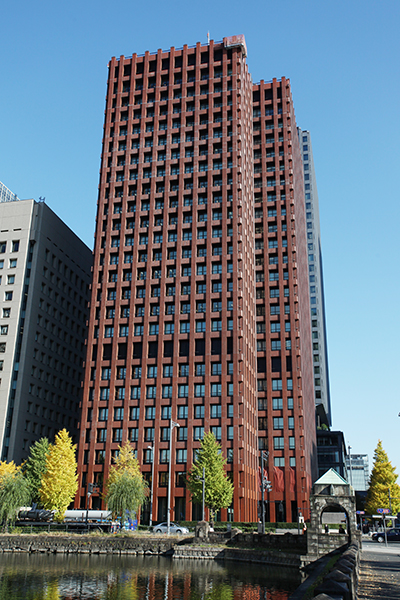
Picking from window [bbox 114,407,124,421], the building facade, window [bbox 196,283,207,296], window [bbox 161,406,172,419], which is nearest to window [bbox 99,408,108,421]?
window [bbox 114,407,124,421]

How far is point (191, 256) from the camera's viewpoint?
89.6 metres

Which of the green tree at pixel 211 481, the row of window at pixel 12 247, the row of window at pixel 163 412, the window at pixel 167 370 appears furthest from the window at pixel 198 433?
the row of window at pixel 12 247

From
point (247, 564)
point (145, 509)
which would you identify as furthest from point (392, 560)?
point (145, 509)

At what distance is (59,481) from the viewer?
66.6m

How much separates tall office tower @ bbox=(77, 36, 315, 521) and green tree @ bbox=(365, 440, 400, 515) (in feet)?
40.0

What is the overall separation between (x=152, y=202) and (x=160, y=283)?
14.9 metres

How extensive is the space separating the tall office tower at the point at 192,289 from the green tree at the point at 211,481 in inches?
270

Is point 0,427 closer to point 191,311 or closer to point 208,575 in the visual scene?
point 191,311

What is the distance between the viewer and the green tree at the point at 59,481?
216 ft

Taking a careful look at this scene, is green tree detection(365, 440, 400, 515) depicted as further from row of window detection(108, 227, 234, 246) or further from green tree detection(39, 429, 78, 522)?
green tree detection(39, 429, 78, 522)

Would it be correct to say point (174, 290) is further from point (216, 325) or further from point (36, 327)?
point (36, 327)

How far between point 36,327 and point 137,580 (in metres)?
67.2

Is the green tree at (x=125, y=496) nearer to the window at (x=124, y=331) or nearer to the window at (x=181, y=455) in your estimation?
the window at (x=181, y=455)

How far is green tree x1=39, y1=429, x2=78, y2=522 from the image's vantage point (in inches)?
2589
